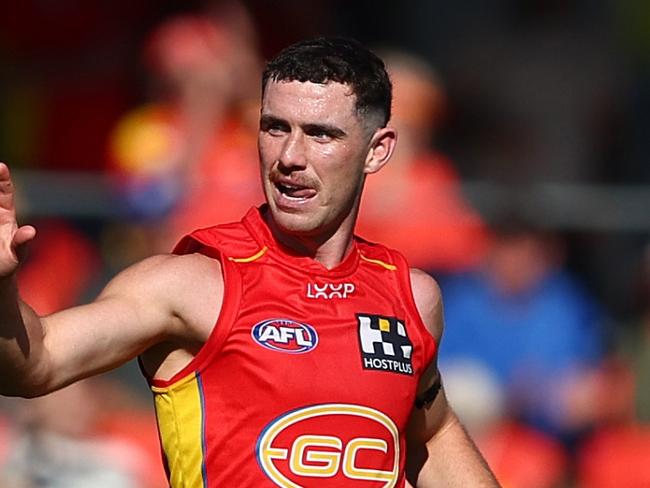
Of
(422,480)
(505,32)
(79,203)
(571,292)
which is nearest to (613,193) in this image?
(571,292)

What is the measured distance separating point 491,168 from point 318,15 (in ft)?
5.25

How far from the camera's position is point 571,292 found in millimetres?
8641

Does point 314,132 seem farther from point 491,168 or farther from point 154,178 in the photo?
point 491,168

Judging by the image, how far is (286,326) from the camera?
4.26 meters

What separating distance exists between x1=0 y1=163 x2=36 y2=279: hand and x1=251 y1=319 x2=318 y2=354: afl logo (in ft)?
2.59

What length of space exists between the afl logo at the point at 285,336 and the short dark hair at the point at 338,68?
67cm

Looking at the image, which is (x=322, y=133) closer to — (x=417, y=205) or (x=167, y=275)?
(x=167, y=275)

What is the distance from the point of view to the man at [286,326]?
4141mm

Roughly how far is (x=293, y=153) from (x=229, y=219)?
12.0 ft

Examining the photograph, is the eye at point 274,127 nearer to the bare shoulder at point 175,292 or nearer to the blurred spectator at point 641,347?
the bare shoulder at point 175,292

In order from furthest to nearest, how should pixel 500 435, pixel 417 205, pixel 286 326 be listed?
pixel 417 205
pixel 500 435
pixel 286 326

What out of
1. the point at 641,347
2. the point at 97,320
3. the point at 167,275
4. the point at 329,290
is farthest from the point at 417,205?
the point at 97,320

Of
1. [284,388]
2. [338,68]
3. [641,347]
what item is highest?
[338,68]

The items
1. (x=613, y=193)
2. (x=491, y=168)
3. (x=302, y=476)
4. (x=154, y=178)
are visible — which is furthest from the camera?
(x=491, y=168)
